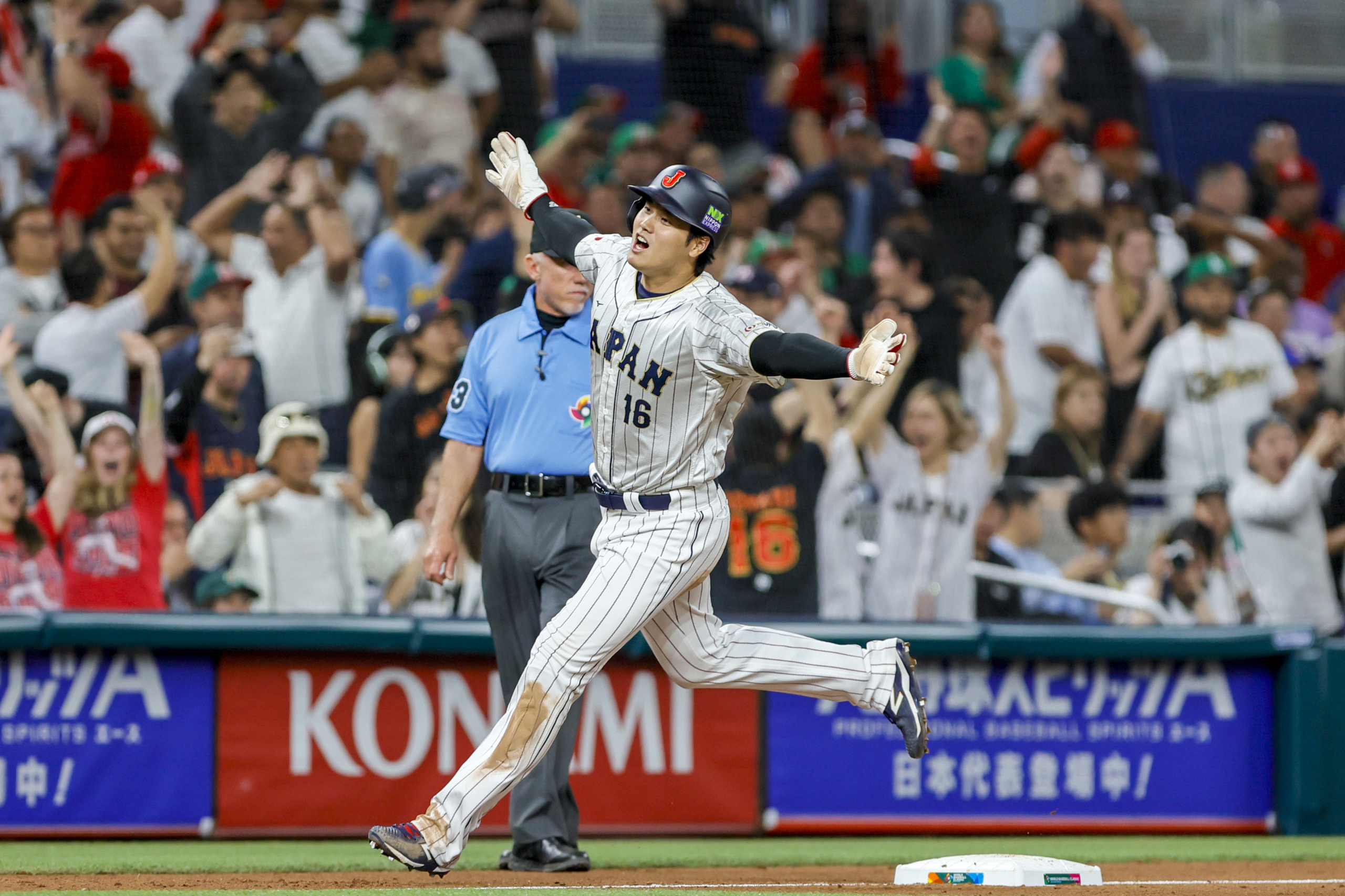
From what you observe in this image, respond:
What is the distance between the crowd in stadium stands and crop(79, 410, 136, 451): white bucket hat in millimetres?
17

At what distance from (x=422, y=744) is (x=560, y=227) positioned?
259 cm

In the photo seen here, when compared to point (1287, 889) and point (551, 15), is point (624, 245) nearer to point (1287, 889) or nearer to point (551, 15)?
point (1287, 889)

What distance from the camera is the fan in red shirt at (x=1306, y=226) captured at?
464 inches

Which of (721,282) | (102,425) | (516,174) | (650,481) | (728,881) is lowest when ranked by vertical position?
(728,881)

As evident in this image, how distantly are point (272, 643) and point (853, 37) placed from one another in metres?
7.26

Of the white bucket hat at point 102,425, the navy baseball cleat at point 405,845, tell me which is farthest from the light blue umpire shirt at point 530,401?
the white bucket hat at point 102,425

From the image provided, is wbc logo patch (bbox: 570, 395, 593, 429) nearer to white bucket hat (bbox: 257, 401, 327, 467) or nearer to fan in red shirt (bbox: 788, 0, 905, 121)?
white bucket hat (bbox: 257, 401, 327, 467)

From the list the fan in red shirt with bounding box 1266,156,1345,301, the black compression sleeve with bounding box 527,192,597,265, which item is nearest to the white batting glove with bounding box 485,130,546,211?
the black compression sleeve with bounding box 527,192,597,265

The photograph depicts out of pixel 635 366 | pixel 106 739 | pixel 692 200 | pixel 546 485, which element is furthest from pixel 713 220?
pixel 106 739

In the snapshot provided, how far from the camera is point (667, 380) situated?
173 inches

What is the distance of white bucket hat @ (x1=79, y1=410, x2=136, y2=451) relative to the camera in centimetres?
692

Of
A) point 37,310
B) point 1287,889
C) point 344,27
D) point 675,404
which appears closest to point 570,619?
point 675,404

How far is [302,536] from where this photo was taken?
276 inches

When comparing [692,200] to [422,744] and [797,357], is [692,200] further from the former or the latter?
[422,744]
